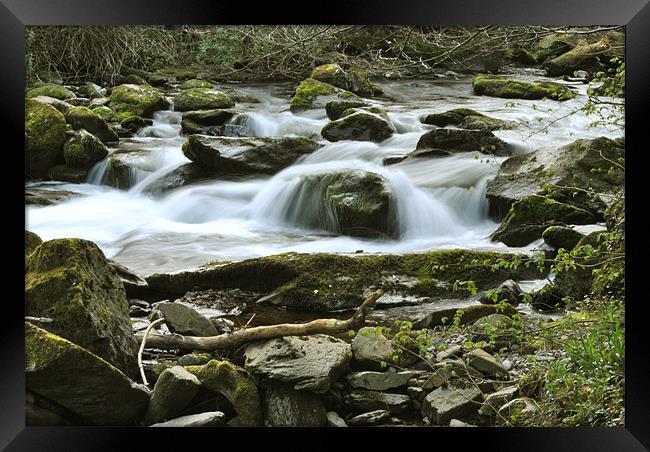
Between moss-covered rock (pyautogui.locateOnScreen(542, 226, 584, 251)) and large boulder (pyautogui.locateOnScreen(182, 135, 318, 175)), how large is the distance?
4.12ft

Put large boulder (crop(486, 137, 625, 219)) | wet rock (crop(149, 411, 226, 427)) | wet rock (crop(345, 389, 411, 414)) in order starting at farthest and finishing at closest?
large boulder (crop(486, 137, 625, 219))
wet rock (crop(345, 389, 411, 414))
wet rock (crop(149, 411, 226, 427))

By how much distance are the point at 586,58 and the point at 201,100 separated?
1914 mm

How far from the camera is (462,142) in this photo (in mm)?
3744

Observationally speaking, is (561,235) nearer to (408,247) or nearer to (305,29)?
(408,247)

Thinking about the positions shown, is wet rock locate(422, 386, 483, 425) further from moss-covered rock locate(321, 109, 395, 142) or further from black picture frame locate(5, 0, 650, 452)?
moss-covered rock locate(321, 109, 395, 142)

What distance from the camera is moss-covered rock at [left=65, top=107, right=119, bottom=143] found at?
12.7 ft

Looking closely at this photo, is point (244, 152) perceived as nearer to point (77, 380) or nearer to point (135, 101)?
point (135, 101)

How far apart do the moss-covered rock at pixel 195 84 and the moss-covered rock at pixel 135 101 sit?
13 cm

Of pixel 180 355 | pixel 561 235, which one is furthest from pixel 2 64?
pixel 561 235

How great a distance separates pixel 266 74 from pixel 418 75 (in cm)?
76

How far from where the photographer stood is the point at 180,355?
134 inches

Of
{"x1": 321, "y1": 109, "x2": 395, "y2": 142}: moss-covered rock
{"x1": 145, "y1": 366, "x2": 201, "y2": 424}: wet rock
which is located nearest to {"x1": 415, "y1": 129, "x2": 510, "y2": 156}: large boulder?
{"x1": 321, "y1": 109, "x2": 395, "y2": 142}: moss-covered rock

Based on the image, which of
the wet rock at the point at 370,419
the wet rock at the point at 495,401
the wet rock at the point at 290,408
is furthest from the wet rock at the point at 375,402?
the wet rock at the point at 495,401
